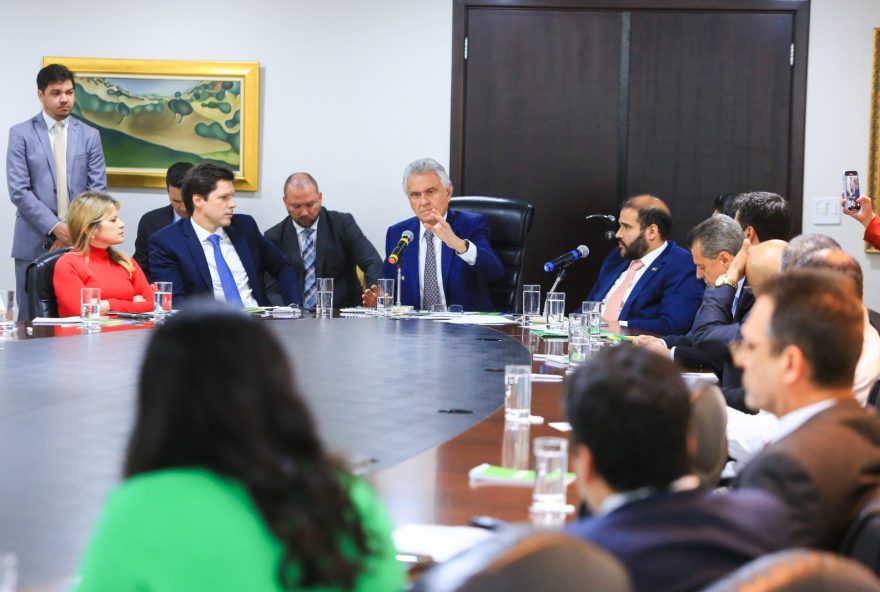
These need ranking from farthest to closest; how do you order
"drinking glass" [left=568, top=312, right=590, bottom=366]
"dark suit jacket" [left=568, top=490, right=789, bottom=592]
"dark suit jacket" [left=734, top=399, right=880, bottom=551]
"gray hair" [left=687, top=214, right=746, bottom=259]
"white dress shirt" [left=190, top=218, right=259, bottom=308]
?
"white dress shirt" [left=190, top=218, right=259, bottom=308], "gray hair" [left=687, top=214, right=746, bottom=259], "drinking glass" [left=568, top=312, right=590, bottom=366], "dark suit jacket" [left=734, top=399, right=880, bottom=551], "dark suit jacket" [left=568, top=490, right=789, bottom=592]

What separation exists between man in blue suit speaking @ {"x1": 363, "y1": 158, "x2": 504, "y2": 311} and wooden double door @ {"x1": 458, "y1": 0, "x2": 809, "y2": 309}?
3.57 feet

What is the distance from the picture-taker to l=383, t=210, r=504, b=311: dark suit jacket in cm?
556

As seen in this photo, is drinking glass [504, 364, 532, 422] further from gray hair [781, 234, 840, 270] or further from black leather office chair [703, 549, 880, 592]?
black leather office chair [703, 549, 880, 592]

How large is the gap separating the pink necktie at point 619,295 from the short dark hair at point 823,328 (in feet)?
11.4

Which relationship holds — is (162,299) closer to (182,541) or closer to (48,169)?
(48,169)

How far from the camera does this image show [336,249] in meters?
6.49

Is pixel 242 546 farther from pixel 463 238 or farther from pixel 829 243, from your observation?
pixel 463 238

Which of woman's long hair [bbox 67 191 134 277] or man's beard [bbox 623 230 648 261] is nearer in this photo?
woman's long hair [bbox 67 191 134 277]

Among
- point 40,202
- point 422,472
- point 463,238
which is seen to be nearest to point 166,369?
point 422,472

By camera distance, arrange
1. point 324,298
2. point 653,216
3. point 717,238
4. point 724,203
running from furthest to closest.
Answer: point 724,203 < point 653,216 < point 324,298 < point 717,238

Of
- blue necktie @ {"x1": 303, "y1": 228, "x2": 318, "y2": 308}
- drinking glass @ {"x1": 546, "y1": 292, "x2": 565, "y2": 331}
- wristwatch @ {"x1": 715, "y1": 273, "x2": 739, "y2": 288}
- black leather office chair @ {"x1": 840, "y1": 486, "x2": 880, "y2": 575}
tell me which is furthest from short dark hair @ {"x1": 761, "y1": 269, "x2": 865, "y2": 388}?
blue necktie @ {"x1": 303, "y1": 228, "x2": 318, "y2": 308}

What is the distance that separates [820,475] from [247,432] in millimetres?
869

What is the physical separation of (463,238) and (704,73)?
6.45ft

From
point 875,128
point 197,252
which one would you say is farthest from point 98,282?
point 875,128
